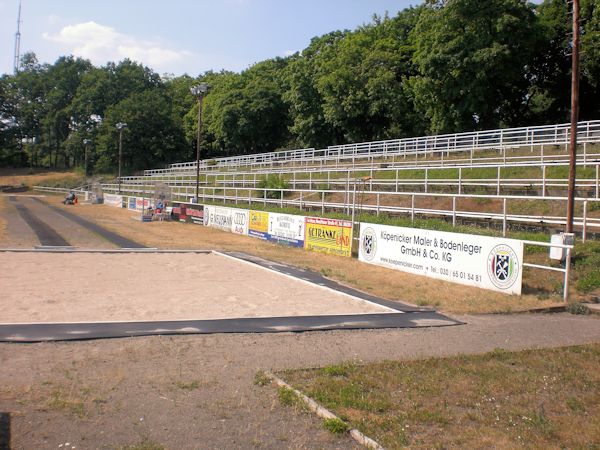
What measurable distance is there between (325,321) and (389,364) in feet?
10.1

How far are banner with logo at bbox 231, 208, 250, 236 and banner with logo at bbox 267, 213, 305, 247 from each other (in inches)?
132

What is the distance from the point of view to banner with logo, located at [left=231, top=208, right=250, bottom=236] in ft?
101

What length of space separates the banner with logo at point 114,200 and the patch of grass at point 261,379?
56.2m

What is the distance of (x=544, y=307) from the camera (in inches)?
484

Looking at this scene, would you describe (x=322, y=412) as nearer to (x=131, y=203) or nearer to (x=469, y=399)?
(x=469, y=399)

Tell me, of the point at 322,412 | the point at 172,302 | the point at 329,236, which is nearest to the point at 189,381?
the point at 322,412

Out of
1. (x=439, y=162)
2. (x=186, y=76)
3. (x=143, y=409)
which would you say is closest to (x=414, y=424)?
(x=143, y=409)

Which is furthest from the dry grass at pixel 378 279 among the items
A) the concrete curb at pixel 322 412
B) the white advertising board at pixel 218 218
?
the concrete curb at pixel 322 412

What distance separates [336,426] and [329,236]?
17512mm

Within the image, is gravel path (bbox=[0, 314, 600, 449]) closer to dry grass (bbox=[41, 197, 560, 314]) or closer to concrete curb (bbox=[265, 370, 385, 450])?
concrete curb (bbox=[265, 370, 385, 450])

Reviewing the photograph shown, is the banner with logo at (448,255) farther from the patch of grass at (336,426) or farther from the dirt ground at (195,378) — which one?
the patch of grass at (336,426)

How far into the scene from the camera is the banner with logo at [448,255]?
13.9m

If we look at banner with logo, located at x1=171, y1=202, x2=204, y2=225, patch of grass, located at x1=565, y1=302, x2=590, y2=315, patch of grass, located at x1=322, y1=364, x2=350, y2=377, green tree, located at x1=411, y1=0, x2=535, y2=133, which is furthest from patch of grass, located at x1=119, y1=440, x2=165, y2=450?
green tree, located at x1=411, y1=0, x2=535, y2=133

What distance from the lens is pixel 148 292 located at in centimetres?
1287
